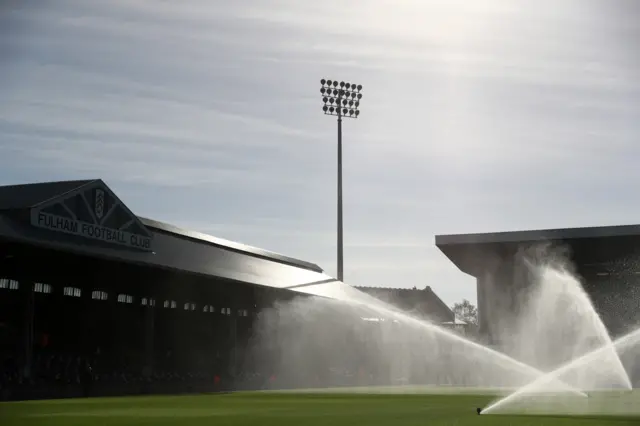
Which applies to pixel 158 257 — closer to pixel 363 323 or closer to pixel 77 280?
pixel 77 280

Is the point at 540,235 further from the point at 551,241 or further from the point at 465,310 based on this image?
the point at 465,310

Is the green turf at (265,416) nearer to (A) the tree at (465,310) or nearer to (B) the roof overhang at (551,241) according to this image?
(B) the roof overhang at (551,241)

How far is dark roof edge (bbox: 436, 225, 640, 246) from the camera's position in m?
67.1

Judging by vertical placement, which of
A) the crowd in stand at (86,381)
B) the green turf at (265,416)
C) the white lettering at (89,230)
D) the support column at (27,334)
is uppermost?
the white lettering at (89,230)

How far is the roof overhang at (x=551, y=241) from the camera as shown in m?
67.8

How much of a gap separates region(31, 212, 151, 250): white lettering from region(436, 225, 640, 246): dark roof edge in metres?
34.9

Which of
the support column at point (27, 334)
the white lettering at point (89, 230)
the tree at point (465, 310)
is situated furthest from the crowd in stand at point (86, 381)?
the tree at point (465, 310)

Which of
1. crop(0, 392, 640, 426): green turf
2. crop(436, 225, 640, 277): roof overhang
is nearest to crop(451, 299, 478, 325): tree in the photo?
crop(436, 225, 640, 277): roof overhang

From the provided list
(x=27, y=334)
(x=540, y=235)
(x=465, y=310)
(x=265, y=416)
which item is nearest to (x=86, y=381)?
(x=27, y=334)

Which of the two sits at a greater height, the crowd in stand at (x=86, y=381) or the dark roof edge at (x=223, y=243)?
the dark roof edge at (x=223, y=243)

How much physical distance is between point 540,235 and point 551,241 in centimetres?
96

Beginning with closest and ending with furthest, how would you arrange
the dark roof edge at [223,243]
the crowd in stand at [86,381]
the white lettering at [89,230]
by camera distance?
1. the crowd in stand at [86,381]
2. the white lettering at [89,230]
3. the dark roof edge at [223,243]

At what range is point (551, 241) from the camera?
7025 cm

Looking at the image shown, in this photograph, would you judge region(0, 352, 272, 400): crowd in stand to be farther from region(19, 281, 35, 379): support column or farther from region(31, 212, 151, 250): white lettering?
region(31, 212, 151, 250): white lettering
